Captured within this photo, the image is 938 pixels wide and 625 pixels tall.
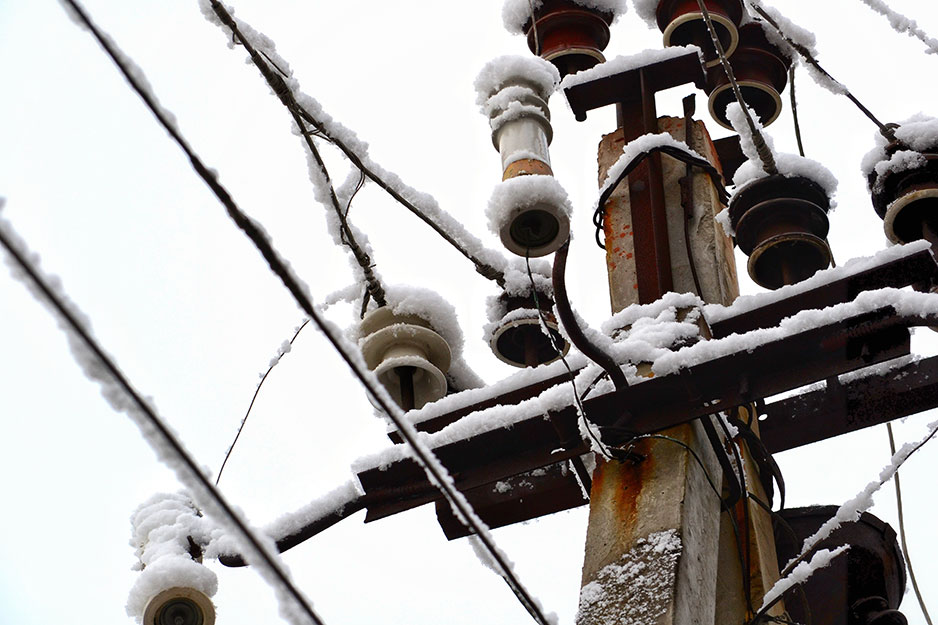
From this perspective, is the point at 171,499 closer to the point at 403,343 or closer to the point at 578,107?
the point at 403,343

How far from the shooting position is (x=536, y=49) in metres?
6.19

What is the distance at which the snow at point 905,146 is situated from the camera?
190 inches

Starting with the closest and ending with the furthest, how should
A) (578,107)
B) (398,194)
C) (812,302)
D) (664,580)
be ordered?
(664,580) → (812,302) → (398,194) → (578,107)

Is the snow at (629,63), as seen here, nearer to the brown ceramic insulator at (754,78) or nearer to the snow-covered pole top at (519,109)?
the brown ceramic insulator at (754,78)

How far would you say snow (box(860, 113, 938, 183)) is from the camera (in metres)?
4.82

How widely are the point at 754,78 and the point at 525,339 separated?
5.46 feet

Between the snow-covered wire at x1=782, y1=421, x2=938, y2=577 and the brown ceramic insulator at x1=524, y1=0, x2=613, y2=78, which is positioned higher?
the brown ceramic insulator at x1=524, y1=0, x2=613, y2=78

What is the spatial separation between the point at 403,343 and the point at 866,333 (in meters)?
1.62

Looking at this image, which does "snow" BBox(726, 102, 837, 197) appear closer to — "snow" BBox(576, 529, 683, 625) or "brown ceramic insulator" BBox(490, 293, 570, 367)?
"brown ceramic insulator" BBox(490, 293, 570, 367)

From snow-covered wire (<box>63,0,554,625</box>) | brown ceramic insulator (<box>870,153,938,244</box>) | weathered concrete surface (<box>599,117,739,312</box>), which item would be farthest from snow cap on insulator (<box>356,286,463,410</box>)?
snow-covered wire (<box>63,0,554,625</box>)

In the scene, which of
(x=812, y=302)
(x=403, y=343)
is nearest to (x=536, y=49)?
(x=403, y=343)

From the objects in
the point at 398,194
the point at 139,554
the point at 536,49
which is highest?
the point at 536,49

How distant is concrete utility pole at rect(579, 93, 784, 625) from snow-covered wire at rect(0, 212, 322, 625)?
167cm

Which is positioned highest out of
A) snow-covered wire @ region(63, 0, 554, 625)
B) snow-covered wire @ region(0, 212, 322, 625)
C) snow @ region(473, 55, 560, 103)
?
snow @ region(473, 55, 560, 103)
